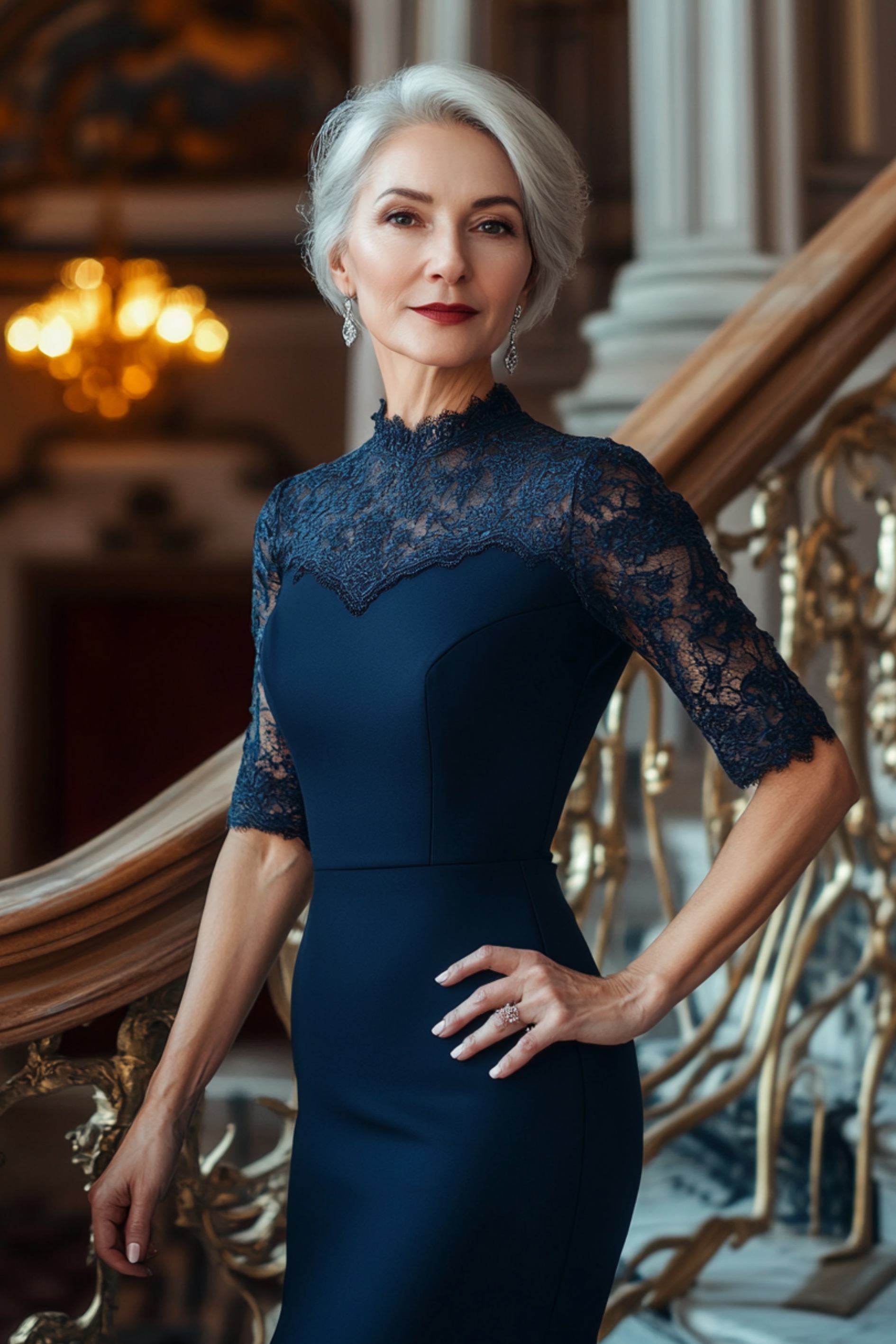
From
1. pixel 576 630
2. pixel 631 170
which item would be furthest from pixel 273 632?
pixel 631 170

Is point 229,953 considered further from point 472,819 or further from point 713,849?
point 713,849

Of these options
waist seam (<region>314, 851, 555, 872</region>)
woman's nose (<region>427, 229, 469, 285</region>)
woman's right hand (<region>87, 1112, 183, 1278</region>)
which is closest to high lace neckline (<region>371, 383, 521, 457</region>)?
woman's nose (<region>427, 229, 469, 285</region>)

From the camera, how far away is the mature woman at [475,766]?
134 centimetres

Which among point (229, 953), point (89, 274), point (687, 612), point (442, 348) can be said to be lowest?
point (229, 953)

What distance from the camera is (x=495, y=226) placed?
4.67ft

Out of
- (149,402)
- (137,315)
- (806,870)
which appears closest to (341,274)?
(806,870)

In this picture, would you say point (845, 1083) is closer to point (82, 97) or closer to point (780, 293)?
point (780, 293)

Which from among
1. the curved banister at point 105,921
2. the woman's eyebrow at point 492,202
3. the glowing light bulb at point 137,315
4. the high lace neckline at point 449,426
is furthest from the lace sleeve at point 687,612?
the glowing light bulb at point 137,315

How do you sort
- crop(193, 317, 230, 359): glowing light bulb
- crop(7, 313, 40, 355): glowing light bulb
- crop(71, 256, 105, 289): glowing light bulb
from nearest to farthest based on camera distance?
crop(71, 256, 105, 289): glowing light bulb < crop(7, 313, 40, 355): glowing light bulb < crop(193, 317, 230, 359): glowing light bulb

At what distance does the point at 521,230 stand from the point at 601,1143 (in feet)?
2.88

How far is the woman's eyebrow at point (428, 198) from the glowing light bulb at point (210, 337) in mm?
6694

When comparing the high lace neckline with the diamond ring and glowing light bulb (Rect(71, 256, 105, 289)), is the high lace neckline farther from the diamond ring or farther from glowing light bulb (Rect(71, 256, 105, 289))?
glowing light bulb (Rect(71, 256, 105, 289))

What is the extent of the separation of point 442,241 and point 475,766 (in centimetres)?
49
